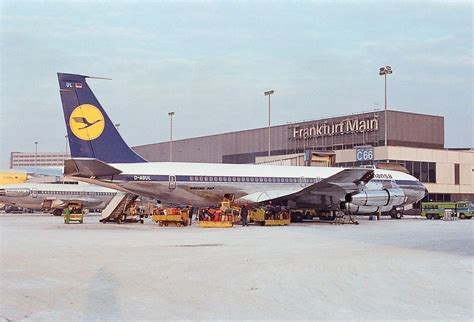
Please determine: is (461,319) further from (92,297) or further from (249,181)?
(249,181)

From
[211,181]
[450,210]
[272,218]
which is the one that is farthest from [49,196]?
[450,210]

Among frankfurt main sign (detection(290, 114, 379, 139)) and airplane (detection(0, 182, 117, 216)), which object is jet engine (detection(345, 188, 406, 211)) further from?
airplane (detection(0, 182, 117, 216))

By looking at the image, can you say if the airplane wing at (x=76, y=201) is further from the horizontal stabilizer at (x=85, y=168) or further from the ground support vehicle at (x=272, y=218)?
the horizontal stabilizer at (x=85, y=168)

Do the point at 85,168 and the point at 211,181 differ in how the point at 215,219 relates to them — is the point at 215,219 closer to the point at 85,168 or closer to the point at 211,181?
the point at 211,181

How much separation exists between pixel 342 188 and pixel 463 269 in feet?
67.8

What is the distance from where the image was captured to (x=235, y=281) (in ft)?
37.3

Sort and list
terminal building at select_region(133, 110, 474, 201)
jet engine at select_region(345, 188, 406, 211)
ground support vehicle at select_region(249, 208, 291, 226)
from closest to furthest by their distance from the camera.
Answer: ground support vehicle at select_region(249, 208, 291, 226) → jet engine at select_region(345, 188, 406, 211) → terminal building at select_region(133, 110, 474, 201)

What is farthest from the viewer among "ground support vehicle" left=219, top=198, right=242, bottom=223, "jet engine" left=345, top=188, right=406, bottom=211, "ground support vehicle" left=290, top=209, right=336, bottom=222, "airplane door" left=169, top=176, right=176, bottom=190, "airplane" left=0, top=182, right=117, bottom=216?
"airplane" left=0, top=182, right=117, bottom=216

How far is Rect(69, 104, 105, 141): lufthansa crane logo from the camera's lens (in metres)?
29.0

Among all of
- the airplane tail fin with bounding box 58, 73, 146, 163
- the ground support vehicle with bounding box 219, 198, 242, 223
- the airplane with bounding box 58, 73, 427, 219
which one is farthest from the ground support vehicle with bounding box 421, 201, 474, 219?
the airplane tail fin with bounding box 58, 73, 146, 163

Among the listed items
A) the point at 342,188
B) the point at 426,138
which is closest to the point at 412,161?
the point at 426,138

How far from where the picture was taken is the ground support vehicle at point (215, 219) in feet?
99.1

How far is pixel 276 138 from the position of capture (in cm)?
7312

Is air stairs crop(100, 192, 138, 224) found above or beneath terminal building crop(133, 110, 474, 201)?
beneath
